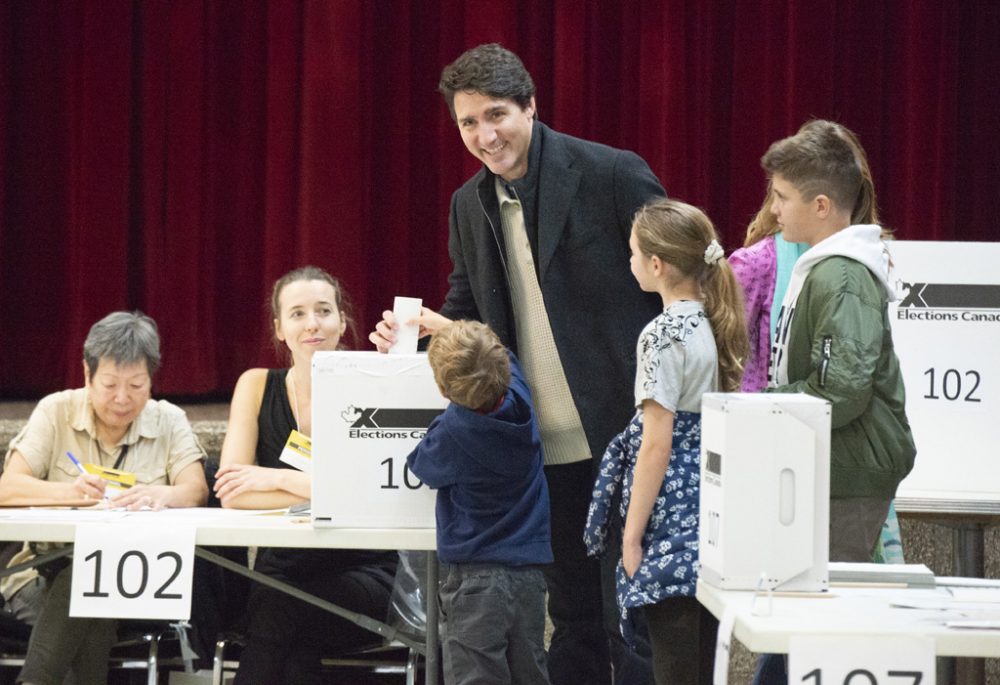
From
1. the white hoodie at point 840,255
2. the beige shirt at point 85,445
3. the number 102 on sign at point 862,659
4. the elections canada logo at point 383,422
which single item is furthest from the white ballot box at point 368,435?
the number 102 on sign at point 862,659

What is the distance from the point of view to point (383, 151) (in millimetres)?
5062

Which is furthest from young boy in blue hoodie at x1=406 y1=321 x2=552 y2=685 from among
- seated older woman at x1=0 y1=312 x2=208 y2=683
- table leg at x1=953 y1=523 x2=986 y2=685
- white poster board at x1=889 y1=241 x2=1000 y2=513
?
table leg at x1=953 y1=523 x2=986 y2=685

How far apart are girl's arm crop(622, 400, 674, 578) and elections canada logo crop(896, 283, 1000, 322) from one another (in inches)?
46.9

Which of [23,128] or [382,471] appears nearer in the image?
[382,471]

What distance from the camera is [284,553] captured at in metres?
3.41

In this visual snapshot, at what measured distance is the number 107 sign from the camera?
281 centimetres

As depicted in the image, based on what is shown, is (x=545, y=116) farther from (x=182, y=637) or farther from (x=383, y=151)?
(x=182, y=637)

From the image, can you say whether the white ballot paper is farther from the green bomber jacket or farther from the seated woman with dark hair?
the green bomber jacket

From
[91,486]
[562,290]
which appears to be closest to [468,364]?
[562,290]

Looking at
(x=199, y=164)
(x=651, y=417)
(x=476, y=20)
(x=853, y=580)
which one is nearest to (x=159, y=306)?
(x=199, y=164)

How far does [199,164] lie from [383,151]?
2.24 feet

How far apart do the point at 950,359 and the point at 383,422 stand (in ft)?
5.09

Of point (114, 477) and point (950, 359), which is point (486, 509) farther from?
point (950, 359)

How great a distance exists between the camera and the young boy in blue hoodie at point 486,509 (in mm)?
2805
